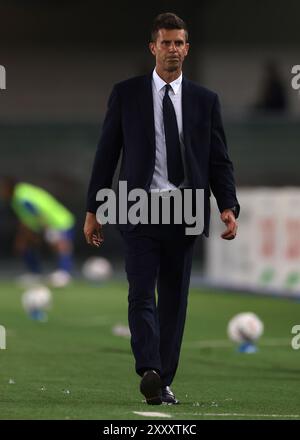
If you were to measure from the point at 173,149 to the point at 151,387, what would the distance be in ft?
4.39

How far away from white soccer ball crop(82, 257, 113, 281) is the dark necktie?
606 inches

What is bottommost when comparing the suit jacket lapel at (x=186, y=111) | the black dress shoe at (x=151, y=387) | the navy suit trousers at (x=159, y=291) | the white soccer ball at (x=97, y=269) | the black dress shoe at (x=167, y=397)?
the white soccer ball at (x=97, y=269)

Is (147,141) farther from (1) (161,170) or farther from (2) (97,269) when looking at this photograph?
(2) (97,269)

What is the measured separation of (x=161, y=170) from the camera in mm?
8016

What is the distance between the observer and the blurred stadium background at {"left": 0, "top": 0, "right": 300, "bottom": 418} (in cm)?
1308

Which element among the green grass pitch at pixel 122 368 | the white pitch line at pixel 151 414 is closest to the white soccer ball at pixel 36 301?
the green grass pitch at pixel 122 368

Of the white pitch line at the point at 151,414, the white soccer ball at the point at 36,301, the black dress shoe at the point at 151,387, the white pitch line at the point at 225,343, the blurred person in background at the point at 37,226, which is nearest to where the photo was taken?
the white pitch line at the point at 151,414

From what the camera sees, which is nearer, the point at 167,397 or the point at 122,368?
the point at 167,397

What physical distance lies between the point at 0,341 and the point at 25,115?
17373mm

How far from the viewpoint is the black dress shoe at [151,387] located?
780cm

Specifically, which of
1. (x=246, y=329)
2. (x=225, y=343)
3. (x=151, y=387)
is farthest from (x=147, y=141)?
(x=225, y=343)

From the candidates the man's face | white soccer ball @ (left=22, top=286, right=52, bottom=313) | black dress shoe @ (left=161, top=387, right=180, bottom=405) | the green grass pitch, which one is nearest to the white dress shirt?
the man's face

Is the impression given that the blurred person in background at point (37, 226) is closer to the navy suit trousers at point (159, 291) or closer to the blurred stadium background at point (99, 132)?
the blurred stadium background at point (99, 132)
